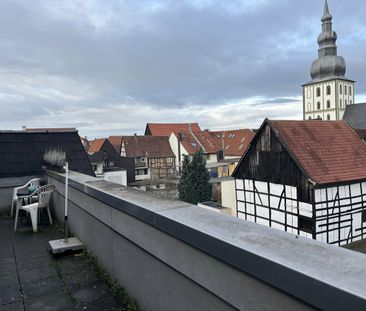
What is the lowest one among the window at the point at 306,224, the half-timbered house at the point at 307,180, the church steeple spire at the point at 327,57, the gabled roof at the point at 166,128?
the window at the point at 306,224

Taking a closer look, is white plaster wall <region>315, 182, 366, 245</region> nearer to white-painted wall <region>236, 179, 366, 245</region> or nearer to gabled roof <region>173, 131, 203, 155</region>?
white-painted wall <region>236, 179, 366, 245</region>

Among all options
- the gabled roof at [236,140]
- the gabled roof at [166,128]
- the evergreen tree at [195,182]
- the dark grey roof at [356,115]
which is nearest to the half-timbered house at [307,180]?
the evergreen tree at [195,182]

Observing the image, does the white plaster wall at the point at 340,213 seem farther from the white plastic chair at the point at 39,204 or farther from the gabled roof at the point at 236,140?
the gabled roof at the point at 236,140

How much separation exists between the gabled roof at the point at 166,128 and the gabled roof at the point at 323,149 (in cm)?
3556

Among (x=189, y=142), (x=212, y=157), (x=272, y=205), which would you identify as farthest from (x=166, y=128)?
(x=272, y=205)

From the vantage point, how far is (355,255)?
1.21m

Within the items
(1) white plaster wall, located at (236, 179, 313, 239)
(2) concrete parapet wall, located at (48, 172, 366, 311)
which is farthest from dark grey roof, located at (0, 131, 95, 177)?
(1) white plaster wall, located at (236, 179, 313, 239)

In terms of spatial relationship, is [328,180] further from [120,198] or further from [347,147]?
[120,198]

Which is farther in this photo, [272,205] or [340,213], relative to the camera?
[272,205]

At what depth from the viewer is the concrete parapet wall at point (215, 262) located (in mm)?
1059

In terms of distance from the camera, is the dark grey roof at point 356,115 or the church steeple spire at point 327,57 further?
the church steeple spire at point 327,57

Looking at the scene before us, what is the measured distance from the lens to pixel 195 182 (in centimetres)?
2770

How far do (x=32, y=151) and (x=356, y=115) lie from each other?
53.7m

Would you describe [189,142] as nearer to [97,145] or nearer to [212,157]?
[212,157]
